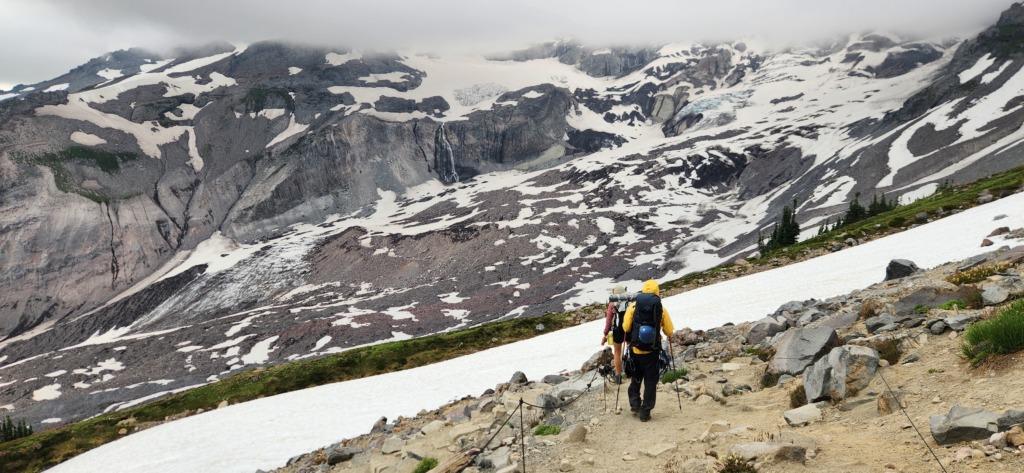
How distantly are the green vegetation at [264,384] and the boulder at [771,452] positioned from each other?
50550mm

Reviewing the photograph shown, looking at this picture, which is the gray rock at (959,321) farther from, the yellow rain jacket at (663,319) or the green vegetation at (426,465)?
the green vegetation at (426,465)

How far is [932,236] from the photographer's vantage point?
114 feet

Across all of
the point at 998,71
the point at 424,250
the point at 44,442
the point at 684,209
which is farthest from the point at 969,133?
the point at 44,442

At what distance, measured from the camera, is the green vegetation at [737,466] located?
7.48 m

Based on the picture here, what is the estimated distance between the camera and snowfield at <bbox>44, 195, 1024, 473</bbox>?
1069 inches

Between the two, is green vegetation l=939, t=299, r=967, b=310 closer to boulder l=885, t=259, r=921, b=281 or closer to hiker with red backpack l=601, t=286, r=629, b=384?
hiker with red backpack l=601, t=286, r=629, b=384

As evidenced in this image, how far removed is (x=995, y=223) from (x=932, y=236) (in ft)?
13.4

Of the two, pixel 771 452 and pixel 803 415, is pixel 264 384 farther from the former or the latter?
pixel 771 452

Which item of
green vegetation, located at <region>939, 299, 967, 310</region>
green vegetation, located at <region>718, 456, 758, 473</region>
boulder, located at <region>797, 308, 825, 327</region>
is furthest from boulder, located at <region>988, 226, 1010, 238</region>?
green vegetation, located at <region>718, 456, 758, 473</region>

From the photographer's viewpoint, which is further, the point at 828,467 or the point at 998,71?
the point at 998,71

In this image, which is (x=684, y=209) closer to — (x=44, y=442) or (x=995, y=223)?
(x=995, y=223)

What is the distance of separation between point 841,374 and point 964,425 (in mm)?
3401

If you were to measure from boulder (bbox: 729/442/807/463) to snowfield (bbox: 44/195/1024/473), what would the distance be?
66.6 feet

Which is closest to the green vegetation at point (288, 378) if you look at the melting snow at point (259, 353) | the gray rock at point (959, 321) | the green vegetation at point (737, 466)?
the gray rock at point (959, 321)
